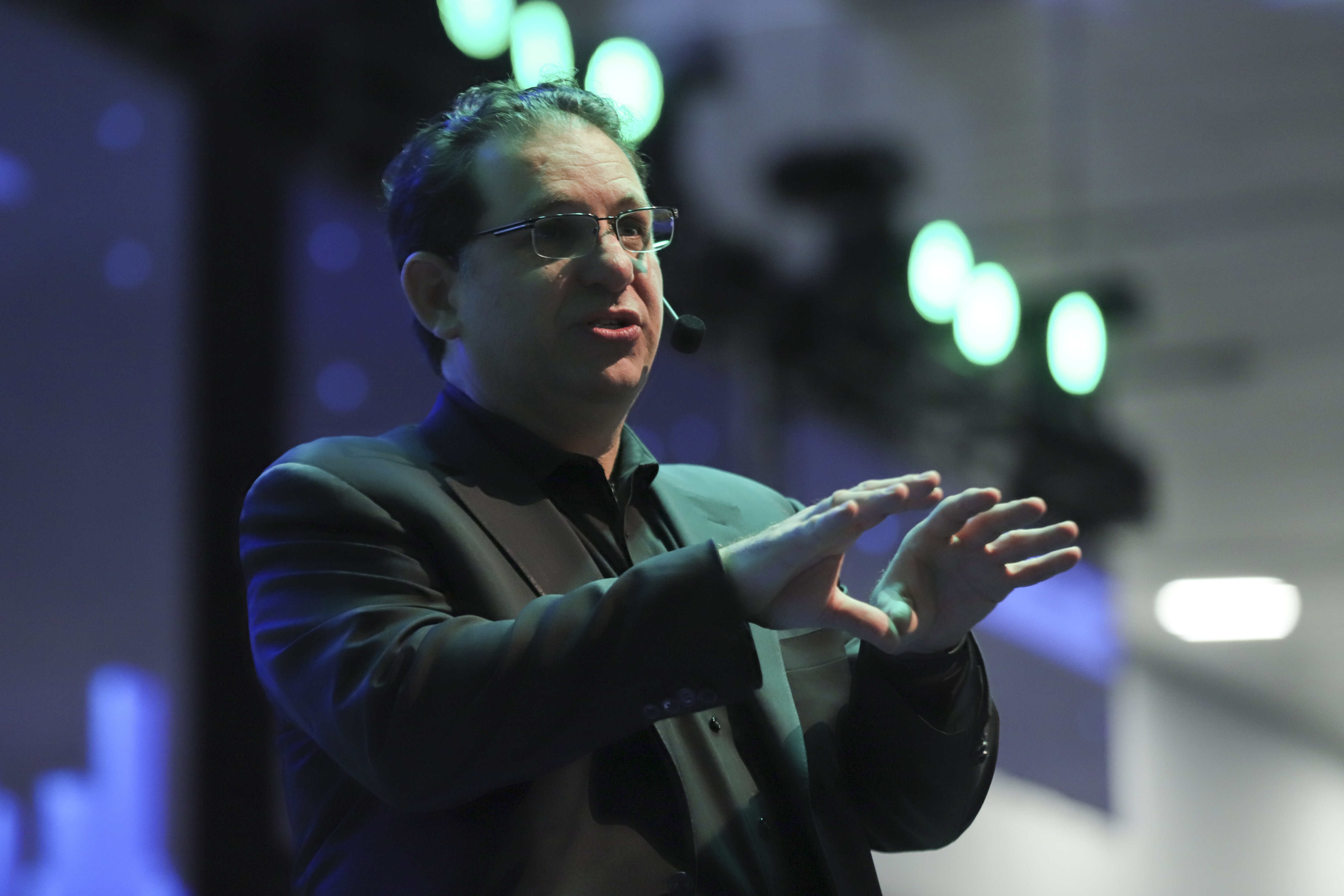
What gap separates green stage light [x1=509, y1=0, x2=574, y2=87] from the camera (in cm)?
383

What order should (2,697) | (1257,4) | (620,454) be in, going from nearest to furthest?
(620,454), (2,697), (1257,4)

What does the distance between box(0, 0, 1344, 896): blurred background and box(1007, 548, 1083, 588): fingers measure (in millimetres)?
609

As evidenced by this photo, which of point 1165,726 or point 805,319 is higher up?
point 805,319

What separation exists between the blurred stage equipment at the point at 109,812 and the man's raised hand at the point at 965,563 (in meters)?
2.61

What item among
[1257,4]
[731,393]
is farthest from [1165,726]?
[1257,4]

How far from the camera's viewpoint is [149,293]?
3693 mm

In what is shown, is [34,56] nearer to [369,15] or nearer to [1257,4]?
[369,15]

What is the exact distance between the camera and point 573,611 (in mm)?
1115

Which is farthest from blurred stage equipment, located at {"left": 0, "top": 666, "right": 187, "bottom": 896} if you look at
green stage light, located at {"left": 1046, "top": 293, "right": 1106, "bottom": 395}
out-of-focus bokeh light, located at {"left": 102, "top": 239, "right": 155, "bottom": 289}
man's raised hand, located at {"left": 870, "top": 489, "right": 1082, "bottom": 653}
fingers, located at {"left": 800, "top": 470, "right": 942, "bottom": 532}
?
green stage light, located at {"left": 1046, "top": 293, "right": 1106, "bottom": 395}

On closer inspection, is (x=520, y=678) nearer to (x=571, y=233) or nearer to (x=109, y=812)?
(x=571, y=233)

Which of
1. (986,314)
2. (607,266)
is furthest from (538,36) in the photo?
(607,266)

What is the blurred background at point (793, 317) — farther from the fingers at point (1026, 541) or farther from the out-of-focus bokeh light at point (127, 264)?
the fingers at point (1026, 541)

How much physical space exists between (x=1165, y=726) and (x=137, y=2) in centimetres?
880

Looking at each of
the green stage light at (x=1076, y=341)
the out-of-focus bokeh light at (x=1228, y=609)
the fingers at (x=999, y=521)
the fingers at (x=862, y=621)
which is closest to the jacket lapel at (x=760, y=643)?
the fingers at (x=862, y=621)
